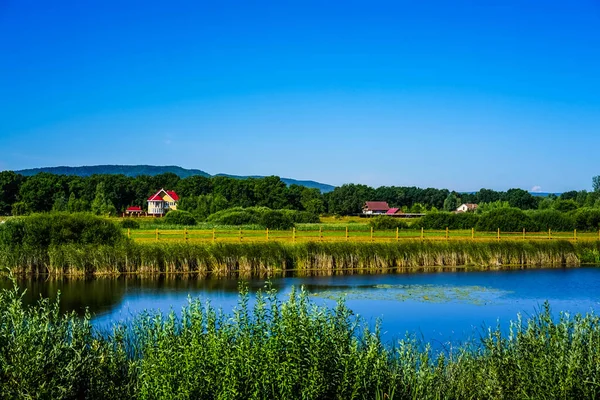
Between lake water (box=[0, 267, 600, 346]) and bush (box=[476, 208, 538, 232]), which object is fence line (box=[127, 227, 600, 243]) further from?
lake water (box=[0, 267, 600, 346])

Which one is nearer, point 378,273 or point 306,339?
point 306,339

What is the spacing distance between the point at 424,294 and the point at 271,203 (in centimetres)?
9159

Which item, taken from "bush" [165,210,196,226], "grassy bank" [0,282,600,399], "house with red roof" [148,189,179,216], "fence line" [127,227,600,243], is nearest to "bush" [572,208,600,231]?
"fence line" [127,227,600,243]

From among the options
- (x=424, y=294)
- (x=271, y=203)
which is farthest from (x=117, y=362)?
(x=271, y=203)

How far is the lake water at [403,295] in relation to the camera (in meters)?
16.6

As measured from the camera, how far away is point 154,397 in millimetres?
6328

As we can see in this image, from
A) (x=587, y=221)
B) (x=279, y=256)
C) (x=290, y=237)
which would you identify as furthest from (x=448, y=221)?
(x=279, y=256)

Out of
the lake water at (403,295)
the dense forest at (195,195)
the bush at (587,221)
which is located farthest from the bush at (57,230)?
the dense forest at (195,195)

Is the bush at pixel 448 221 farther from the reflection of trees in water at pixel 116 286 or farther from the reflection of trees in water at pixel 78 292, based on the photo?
the reflection of trees in water at pixel 78 292

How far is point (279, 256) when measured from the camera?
3000 centimetres

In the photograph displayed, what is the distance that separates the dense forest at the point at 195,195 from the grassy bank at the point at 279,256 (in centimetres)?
4919

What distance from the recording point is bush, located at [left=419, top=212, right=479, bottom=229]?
5975 centimetres

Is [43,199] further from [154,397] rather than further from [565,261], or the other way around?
[154,397]

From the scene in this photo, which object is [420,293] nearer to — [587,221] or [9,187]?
[587,221]
